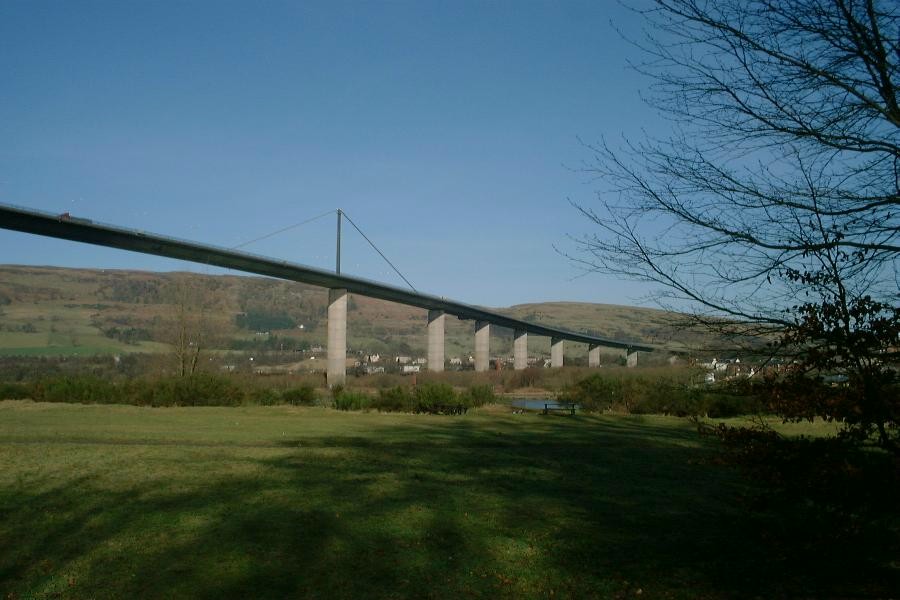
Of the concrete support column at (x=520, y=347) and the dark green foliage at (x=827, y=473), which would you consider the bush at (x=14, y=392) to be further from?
the concrete support column at (x=520, y=347)

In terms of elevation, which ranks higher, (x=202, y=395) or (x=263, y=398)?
(x=202, y=395)

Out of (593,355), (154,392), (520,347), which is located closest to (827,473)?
(154,392)

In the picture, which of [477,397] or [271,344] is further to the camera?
[271,344]

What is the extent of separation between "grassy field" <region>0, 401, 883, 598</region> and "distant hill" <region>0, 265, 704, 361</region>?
3744cm

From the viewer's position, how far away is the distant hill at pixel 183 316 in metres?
57.7

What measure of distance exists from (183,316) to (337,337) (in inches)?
480

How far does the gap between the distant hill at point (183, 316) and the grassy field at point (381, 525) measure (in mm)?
37441

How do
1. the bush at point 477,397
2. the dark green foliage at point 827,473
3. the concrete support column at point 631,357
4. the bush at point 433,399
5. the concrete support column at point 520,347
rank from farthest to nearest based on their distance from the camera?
the concrete support column at point 631,357 → the concrete support column at point 520,347 → the bush at point 477,397 → the bush at point 433,399 → the dark green foliage at point 827,473

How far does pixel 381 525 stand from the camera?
8.91 metres

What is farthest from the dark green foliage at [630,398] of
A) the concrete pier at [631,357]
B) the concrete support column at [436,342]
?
the concrete pier at [631,357]

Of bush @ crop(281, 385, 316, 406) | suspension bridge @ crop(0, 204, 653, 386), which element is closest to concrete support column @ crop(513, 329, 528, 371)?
suspension bridge @ crop(0, 204, 653, 386)

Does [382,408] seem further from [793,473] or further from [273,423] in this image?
[793,473]

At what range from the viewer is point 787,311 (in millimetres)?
6062

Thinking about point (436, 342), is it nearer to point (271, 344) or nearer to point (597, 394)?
point (271, 344)
